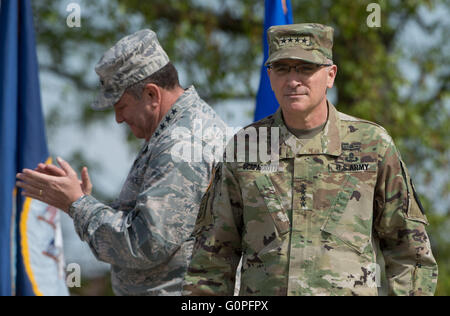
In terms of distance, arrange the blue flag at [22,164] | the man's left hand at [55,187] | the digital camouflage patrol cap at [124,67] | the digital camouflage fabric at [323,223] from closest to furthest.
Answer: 1. the digital camouflage fabric at [323,223]
2. the man's left hand at [55,187]
3. the digital camouflage patrol cap at [124,67]
4. the blue flag at [22,164]

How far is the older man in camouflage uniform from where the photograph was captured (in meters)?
3.27

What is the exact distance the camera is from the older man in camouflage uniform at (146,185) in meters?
3.27

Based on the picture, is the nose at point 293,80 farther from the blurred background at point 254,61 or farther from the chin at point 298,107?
the blurred background at point 254,61

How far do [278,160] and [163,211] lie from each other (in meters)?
0.70

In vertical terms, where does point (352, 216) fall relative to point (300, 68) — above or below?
below

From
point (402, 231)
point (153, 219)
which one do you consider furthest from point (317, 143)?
point (153, 219)

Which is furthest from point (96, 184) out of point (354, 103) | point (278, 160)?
point (278, 160)

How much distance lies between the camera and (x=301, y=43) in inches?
108

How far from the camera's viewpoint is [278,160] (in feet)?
9.16

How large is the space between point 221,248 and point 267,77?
1853 millimetres

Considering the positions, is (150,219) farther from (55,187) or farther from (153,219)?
(55,187)
